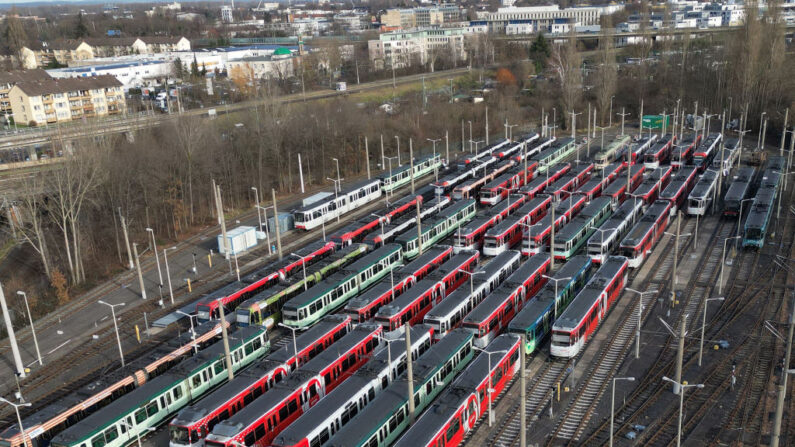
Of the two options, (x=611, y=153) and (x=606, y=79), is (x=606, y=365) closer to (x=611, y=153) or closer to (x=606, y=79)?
(x=611, y=153)

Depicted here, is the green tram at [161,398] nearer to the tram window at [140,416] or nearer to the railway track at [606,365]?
the tram window at [140,416]

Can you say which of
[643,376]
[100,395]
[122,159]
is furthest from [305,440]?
[122,159]

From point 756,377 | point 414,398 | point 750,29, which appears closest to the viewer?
point 414,398

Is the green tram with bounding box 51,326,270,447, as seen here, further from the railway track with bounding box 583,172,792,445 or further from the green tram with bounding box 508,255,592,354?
the railway track with bounding box 583,172,792,445

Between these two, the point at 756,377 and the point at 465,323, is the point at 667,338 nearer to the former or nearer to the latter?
the point at 756,377

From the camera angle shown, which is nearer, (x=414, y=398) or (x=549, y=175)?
(x=414, y=398)

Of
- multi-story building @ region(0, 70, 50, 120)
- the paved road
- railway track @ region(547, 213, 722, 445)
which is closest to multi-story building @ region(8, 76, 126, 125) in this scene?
multi-story building @ region(0, 70, 50, 120)
